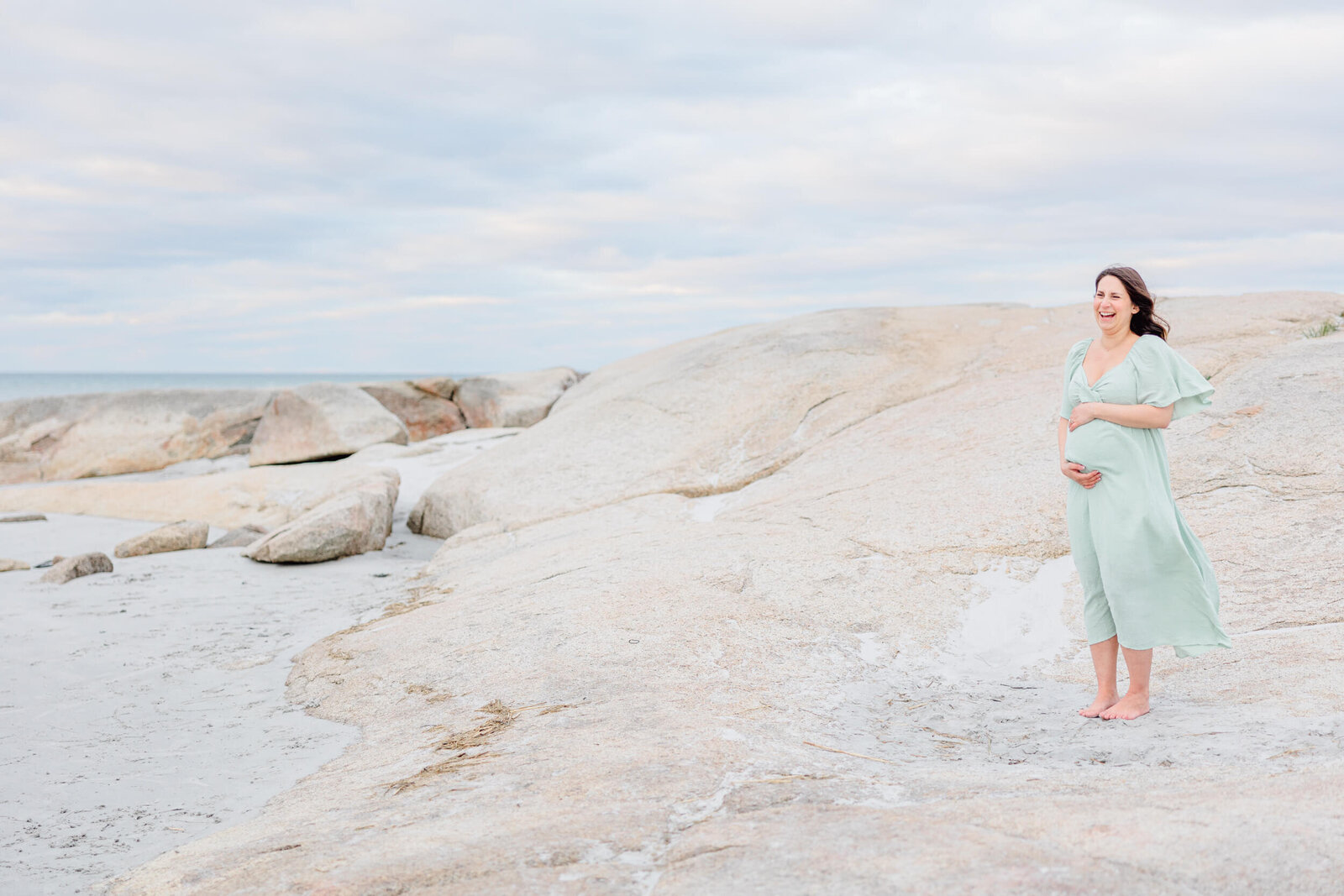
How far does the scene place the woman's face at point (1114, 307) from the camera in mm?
3640

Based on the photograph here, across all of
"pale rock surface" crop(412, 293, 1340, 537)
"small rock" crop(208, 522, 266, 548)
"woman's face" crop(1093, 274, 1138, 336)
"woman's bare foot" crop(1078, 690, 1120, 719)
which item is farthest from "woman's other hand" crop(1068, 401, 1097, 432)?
"small rock" crop(208, 522, 266, 548)

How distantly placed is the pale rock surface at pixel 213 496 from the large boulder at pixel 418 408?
498 cm

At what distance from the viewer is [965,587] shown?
199 inches

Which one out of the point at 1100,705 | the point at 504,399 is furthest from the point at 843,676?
the point at 504,399

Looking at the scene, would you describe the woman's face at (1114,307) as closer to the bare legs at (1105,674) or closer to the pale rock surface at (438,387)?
the bare legs at (1105,674)

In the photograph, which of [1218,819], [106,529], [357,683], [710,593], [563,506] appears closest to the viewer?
[1218,819]

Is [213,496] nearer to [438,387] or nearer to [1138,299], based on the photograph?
[438,387]

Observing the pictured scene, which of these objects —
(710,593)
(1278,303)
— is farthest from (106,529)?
(1278,303)

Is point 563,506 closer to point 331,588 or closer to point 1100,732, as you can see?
point 331,588

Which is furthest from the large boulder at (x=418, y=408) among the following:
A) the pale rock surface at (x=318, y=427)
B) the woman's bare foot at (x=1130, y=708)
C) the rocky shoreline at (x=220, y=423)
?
the woman's bare foot at (x=1130, y=708)

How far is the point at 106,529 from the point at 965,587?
27.9 feet

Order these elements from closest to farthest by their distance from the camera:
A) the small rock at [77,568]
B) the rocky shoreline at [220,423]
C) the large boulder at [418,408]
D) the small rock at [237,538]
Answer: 1. the small rock at [77,568]
2. the small rock at [237,538]
3. the rocky shoreline at [220,423]
4. the large boulder at [418,408]

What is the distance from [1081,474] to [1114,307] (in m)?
0.65

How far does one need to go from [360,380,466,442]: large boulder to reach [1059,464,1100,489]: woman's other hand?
13.5 metres
